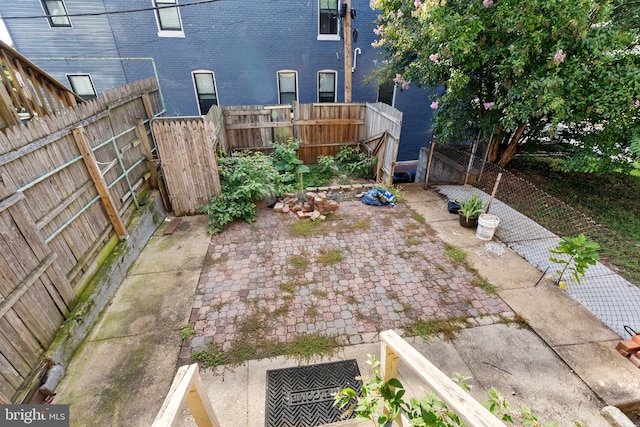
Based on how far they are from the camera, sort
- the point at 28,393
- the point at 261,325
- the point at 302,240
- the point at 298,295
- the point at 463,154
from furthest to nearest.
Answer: the point at 463,154 → the point at 302,240 → the point at 298,295 → the point at 261,325 → the point at 28,393

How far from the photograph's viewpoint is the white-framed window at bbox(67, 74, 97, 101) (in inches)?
367

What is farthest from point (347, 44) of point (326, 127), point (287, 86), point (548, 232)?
point (548, 232)

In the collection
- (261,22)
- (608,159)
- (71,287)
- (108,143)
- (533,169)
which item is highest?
(261,22)

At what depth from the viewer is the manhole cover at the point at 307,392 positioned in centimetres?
277

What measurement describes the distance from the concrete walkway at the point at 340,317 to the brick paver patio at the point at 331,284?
19mm

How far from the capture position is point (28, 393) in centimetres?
271

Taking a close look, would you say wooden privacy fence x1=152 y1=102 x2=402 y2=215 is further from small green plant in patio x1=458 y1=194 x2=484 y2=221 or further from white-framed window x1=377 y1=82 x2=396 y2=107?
white-framed window x1=377 y1=82 x2=396 y2=107

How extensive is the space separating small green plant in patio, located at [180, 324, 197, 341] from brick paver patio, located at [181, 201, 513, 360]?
5 centimetres

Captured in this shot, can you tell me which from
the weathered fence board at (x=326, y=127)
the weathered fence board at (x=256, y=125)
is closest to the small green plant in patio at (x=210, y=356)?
the weathered fence board at (x=256, y=125)


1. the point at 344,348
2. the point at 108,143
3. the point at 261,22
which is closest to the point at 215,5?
the point at 261,22

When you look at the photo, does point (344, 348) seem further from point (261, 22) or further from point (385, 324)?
point (261, 22)

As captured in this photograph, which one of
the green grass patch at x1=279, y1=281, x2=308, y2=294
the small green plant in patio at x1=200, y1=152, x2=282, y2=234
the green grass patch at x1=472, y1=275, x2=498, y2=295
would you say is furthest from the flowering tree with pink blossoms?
the green grass patch at x1=279, y1=281, x2=308, y2=294

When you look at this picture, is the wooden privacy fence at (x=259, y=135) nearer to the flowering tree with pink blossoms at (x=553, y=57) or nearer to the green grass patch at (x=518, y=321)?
the flowering tree with pink blossoms at (x=553, y=57)

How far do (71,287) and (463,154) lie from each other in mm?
8612
